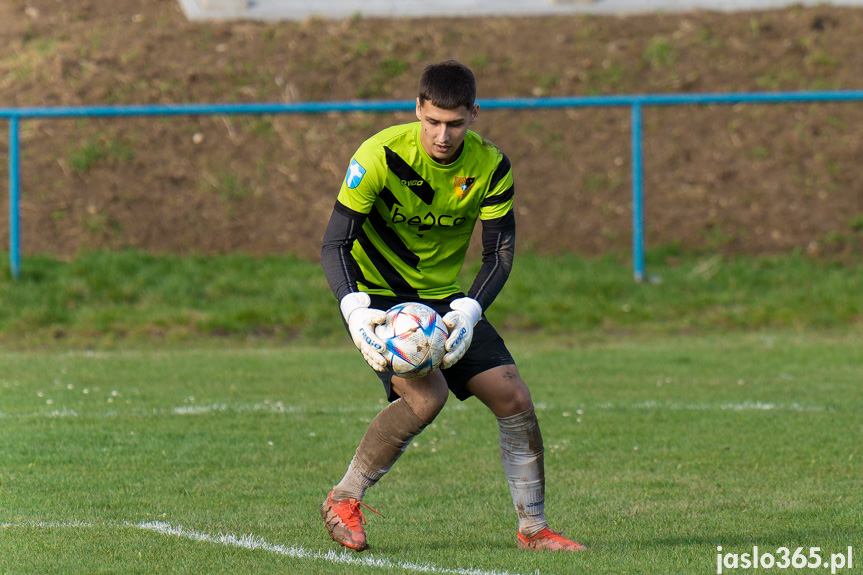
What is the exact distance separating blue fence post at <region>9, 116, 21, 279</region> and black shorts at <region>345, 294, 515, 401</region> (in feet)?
27.4

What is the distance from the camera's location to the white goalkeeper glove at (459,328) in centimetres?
396

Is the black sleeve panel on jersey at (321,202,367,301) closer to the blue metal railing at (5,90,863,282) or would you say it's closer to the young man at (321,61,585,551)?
the young man at (321,61,585,551)

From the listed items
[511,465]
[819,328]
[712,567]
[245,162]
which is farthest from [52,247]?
[712,567]

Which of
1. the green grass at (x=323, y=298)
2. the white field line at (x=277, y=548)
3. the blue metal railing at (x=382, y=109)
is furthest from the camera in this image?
the blue metal railing at (x=382, y=109)

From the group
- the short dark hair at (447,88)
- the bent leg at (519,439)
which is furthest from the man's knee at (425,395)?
the short dark hair at (447,88)

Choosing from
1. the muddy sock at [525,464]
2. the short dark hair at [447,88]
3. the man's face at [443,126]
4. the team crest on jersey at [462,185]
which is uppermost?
the short dark hair at [447,88]

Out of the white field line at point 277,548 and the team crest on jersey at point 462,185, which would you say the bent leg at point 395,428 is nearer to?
the white field line at point 277,548

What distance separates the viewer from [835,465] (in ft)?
18.2

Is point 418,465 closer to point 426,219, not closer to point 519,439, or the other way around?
point 519,439

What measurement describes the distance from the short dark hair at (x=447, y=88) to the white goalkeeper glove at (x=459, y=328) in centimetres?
78

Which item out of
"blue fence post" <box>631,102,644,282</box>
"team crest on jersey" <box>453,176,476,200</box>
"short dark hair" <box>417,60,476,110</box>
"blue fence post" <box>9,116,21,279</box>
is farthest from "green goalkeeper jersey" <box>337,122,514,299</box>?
"blue fence post" <box>9,116,21,279</box>

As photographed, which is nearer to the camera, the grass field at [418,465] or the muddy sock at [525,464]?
the grass field at [418,465]

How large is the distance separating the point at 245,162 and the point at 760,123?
7.02 metres

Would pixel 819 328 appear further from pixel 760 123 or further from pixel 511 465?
pixel 511 465
